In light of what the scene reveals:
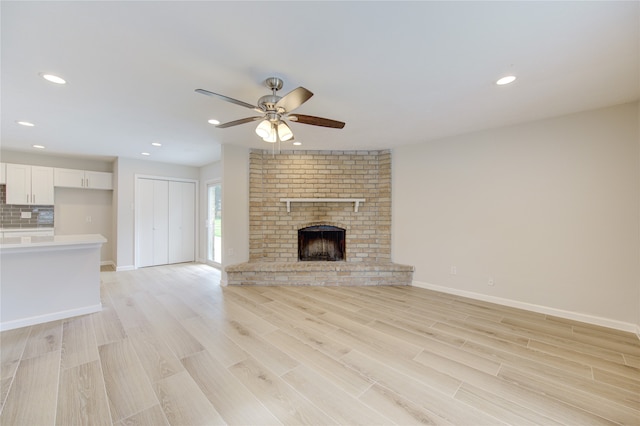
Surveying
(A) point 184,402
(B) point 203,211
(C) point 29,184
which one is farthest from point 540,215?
(C) point 29,184

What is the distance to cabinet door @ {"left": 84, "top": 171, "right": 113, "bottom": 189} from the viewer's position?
206 inches

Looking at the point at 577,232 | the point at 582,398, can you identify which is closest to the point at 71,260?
the point at 582,398

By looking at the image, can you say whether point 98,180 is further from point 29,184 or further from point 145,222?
point 145,222

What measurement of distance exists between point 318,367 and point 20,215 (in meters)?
6.52

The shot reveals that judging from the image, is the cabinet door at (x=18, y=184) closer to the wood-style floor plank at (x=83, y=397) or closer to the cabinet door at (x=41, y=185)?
the cabinet door at (x=41, y=185)

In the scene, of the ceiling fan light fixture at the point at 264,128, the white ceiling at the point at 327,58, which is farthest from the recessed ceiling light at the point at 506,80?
the ceiling fan light fixture at the point at 264,128

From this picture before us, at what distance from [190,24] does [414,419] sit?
2746 millimetres

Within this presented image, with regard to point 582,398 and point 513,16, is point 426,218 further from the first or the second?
point 513,16

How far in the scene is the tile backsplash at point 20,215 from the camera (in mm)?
4578

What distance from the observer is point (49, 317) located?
2.77m

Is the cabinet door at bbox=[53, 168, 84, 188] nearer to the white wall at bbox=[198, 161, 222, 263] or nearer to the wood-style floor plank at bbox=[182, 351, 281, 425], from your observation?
the white wall at bbox=[198, 161, 222, 263]

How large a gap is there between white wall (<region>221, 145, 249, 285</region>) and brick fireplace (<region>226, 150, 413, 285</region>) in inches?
4.4

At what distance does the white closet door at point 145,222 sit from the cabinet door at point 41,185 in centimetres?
146

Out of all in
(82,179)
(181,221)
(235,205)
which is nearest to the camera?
(235,205)
